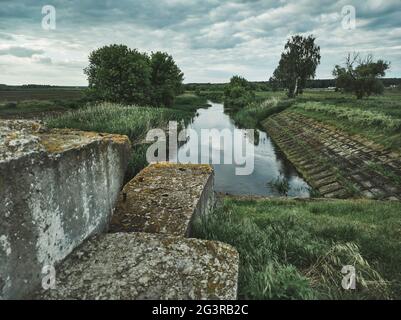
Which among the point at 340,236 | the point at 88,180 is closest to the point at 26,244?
the point at 88,180

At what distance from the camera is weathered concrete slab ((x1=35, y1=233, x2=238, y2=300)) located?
115 inches

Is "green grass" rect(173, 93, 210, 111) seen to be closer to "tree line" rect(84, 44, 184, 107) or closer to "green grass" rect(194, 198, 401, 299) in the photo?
"tree line" rect(84, 44, 184, 107)

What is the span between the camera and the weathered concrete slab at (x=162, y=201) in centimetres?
439

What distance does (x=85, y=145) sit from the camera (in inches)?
136

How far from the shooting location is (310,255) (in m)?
4.49

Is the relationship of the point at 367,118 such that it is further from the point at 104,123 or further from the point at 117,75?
the point at 117,75

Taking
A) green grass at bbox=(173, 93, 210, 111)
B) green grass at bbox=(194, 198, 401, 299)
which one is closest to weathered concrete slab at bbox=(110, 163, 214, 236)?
green grass at bbox=(194, 198, 401, 299)

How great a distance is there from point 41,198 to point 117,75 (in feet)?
103

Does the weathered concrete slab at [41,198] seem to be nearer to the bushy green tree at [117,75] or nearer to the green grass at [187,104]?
the bushy green tree at [117,75]

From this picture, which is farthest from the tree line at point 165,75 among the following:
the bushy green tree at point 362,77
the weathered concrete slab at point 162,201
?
the weathered concrete slab at point 162,201

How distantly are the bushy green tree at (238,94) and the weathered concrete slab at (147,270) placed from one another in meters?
56.4

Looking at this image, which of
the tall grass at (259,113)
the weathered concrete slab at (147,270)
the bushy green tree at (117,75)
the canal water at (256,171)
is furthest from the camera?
the tall grass at (259,113)

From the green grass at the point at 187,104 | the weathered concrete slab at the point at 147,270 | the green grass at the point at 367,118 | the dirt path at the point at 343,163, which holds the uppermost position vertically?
the green grass at the point at 187,104

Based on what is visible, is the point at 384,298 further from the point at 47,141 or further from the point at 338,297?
the point at 47,141
